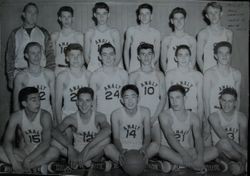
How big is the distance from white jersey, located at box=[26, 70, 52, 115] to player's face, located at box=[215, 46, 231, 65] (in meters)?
1.20

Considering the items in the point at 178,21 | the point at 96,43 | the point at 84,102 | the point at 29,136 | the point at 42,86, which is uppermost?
the point at 178,21

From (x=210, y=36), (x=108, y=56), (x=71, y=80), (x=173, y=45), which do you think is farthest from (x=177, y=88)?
(x=71, y=80)

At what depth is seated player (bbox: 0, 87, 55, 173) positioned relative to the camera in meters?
2.29

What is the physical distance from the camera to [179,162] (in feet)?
7.41

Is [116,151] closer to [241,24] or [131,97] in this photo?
[131,97]

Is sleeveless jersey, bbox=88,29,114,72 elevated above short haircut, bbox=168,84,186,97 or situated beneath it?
elevated above

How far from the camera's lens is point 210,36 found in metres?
2.25

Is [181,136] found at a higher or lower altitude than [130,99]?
lower

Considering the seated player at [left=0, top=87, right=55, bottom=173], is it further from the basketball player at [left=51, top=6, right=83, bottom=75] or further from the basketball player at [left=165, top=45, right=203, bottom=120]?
the basketball player at [left=165, top=45, right=203, bottom=120]

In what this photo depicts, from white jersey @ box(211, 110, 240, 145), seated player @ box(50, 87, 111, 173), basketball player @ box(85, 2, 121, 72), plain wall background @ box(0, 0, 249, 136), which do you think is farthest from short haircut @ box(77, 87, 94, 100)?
white jersey @ box(211, 110, 240, 145)

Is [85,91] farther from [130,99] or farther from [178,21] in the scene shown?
[178,21]

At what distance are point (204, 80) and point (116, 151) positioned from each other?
0.77 meters

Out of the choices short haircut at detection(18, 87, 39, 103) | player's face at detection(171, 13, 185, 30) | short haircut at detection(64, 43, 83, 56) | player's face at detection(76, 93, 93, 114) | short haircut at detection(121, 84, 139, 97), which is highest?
player's face at detection(171, 13, 185, 30)

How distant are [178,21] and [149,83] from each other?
1.52ft
